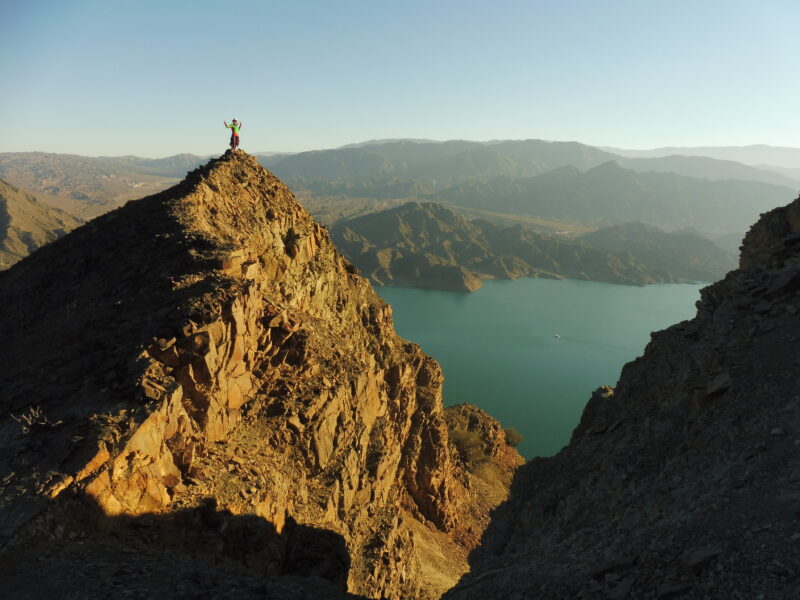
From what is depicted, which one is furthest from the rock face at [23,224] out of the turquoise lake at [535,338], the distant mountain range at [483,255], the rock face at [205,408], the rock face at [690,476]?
the rock face at [690,476]

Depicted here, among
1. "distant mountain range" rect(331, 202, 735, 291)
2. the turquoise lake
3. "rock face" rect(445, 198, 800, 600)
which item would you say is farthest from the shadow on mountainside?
"distant mountain range" rect(331, 202, 735, 291)

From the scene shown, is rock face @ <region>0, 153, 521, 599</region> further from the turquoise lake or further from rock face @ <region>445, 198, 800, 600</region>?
the turquoise lake

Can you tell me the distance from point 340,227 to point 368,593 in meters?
147

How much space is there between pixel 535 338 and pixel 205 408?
78.0 m

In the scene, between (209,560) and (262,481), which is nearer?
(209,560)

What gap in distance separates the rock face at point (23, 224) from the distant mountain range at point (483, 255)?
2790 inches

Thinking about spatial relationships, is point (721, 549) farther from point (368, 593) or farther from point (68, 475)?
point (368, 593)

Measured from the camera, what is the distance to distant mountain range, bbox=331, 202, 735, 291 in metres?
133

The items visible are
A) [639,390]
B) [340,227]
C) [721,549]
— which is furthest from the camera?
[340,227]

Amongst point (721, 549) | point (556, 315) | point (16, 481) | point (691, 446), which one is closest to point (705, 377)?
point (691, 446)

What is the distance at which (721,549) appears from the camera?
256 inches

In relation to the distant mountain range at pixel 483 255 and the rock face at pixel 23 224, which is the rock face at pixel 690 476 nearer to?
the rock face at pixel 23 224

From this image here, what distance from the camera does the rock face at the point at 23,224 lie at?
3602 inches

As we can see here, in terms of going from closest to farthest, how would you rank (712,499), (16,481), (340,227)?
(712,499), (16,481), (340,227)
